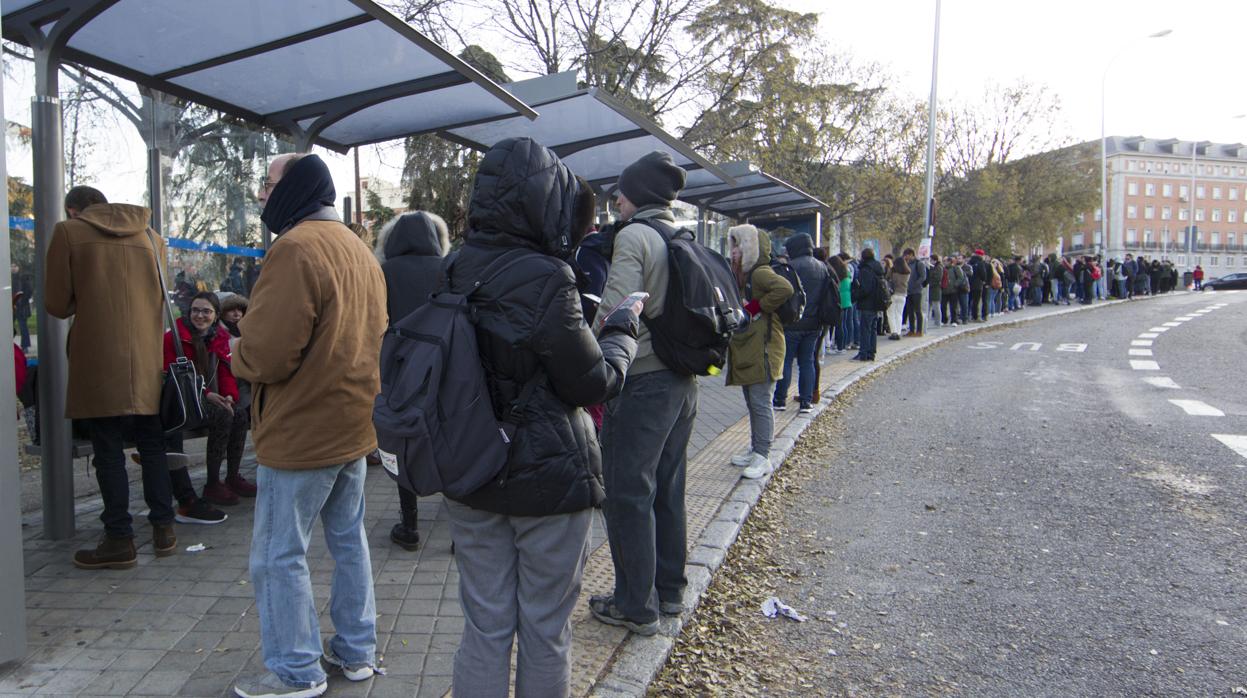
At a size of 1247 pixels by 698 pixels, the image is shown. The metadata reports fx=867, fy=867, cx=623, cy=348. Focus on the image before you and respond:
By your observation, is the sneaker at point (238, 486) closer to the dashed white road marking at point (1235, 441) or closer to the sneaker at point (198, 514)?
the sneaker at point (198, 514)

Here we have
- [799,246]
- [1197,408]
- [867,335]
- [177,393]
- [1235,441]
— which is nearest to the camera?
[177,393]

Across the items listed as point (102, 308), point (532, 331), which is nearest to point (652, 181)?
point (532, 331)

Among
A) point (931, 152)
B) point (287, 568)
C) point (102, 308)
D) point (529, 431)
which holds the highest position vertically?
point (931, 152)

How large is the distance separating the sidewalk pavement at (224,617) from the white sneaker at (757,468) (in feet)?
2.49

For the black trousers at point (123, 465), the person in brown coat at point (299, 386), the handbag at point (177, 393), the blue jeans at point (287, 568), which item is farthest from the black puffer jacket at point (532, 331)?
the black trousers at point (123, 465)

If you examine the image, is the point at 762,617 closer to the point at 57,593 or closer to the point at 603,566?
the point at 603,566

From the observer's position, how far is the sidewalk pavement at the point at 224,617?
10.1 feet

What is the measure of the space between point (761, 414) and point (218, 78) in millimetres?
4186

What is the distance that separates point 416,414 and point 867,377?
10877mm

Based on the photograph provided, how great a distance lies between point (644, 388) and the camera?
3416mm

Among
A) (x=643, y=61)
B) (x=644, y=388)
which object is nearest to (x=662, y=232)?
(x=644, y=388)

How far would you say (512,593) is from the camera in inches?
92.7

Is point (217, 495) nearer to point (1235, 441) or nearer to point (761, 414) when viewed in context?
point (761, 414)

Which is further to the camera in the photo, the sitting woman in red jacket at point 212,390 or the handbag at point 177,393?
the sitting woman in red jacket at point 212,390
